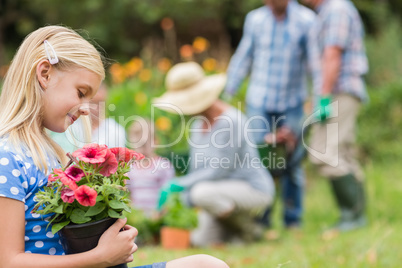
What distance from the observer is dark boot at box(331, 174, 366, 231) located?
4.66 metres

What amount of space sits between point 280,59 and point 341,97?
62cm


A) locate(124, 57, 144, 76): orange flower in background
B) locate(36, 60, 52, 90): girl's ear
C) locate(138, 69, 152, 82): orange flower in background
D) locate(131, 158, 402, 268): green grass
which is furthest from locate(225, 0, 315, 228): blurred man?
locate(36, 60, 52, 90): girl's ear

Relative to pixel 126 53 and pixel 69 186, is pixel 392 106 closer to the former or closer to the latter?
pixel 126 53

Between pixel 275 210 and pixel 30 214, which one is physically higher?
pixel 30 214

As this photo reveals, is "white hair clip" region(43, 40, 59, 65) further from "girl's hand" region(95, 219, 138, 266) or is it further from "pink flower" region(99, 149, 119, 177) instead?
"girl's hand" region(95, 219, 138, 266)

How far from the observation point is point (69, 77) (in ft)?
5.72

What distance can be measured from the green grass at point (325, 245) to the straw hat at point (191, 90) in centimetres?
102

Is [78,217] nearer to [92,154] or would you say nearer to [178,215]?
[92,154]

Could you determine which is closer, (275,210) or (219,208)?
(219,208)

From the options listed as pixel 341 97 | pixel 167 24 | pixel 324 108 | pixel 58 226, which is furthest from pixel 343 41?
pixel 167 24

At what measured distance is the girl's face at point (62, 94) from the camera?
1.74 meters

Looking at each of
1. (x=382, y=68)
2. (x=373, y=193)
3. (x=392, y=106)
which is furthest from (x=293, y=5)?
(x=382, y=68)

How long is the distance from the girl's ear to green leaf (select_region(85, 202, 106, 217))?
40 cm

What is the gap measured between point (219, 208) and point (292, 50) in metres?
1.56
